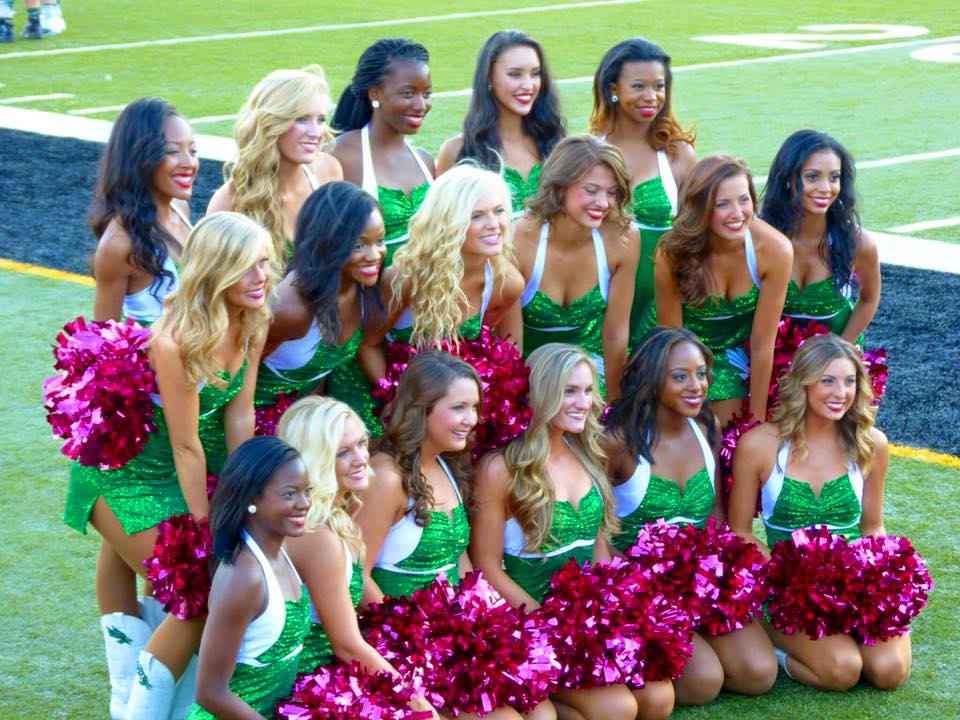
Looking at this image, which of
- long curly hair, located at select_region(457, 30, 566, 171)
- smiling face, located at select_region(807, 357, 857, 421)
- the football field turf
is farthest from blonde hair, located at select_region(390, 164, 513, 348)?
the football field turf

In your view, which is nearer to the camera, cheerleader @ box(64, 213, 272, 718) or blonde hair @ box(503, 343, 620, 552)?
cheerleader @ box(64, 213, 272, 718)

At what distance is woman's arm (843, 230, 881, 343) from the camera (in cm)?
530

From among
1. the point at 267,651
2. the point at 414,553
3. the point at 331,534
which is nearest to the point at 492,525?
the point at 414,553

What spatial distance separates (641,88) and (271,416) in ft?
6.25

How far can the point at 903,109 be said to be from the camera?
1360 centimetres

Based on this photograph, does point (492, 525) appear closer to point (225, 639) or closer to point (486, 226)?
point (486, 226)

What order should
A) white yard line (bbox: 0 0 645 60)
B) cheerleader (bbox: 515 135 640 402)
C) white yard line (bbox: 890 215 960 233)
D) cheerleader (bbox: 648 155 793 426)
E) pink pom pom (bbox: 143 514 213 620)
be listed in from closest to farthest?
pink pom pom (bbox: 143 514 213 620) < cheerleader (bbox: 515 135 640 402) < cheerleader (bbox: 648 155 793 426) < white yard line (bbox: 890 215 960 233) < white yard line (bbox: 0 0 645 60)

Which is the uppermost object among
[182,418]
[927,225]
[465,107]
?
[182,418]

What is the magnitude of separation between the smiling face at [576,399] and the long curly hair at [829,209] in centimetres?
111

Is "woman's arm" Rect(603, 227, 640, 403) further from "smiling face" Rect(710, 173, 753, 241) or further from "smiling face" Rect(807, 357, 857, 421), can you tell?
"smiling face" Rect(807, 357, 857, 421)

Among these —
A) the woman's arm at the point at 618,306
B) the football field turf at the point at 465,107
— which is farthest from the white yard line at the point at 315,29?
the woman's arm at the point at 618,306

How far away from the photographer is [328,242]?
14.2ft

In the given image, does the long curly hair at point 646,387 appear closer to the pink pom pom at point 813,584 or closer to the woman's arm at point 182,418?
the pink pom pom at point 813,584

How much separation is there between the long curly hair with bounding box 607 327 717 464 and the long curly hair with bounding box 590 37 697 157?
105 centimetres
